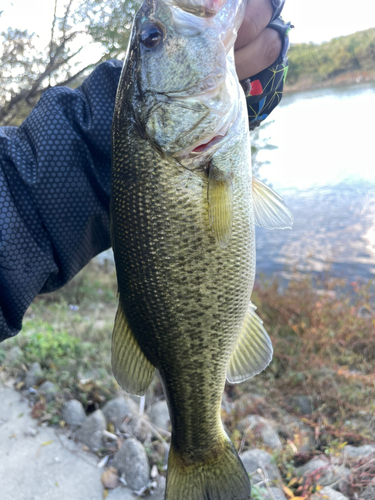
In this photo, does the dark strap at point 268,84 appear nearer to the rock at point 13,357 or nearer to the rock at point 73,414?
the rock at point 73,414

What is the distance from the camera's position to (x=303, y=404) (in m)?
3.59

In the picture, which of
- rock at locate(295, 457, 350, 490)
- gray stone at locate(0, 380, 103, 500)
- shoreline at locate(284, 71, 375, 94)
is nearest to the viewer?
Result: gray stone at locate(0, 380, 103, 500)

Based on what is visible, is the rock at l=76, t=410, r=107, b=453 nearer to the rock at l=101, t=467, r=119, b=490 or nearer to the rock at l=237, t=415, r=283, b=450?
the rock at l=101, t=467, r=119, b=490

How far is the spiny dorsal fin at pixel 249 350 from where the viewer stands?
1.53m

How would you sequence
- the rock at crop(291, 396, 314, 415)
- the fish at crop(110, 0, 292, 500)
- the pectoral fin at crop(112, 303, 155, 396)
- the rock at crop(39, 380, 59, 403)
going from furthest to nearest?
1. the rock at crop(291, 396, 314, 415)
2. the rock at crop(39, 380, 59, 403)
3. the pectoral fin at crop(112, 303, 155, 396)
4. the fish at crop(110, 0, 292, 500)

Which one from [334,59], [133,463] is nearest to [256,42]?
[133,463]

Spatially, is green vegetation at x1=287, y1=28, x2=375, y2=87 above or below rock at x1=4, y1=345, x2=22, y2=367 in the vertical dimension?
below

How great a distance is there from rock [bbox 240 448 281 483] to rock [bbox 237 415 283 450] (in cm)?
24

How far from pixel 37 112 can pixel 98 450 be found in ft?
7.82

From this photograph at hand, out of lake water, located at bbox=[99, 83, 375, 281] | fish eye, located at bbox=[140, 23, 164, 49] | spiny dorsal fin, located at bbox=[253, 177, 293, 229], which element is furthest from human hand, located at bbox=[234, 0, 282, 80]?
lake water, located at bbox=[99, 83, 375, 281]

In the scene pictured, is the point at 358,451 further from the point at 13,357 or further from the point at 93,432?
the point at 13,357

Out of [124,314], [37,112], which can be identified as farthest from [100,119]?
[124,314]

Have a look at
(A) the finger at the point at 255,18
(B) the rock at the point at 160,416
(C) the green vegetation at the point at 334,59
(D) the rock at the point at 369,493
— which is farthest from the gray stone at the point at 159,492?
(C) the green vegetation at the point at 334,59

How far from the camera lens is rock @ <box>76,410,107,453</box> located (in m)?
2.66
